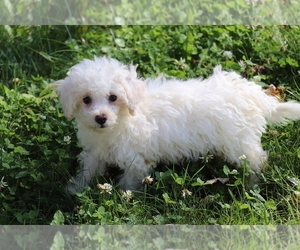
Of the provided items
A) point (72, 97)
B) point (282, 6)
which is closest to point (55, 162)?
point (72, 97)

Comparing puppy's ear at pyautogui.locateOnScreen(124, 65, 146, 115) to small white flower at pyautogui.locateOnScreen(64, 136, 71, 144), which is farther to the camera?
small white flower at pyautogui.locateOnScreen(64, 136, 71, 144)

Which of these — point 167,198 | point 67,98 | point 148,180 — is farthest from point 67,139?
point 167,198

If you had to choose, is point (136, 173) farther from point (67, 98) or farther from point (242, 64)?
point (242, 64)

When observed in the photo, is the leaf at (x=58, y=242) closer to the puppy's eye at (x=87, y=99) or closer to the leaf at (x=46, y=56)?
the puppy's eye at (x=87, y=99)

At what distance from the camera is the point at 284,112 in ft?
12.8

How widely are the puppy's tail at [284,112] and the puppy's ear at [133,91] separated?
97cm

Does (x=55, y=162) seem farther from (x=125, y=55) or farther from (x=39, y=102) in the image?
(x=125, y=55)

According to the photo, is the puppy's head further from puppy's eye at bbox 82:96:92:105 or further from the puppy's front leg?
the puppy's front leg

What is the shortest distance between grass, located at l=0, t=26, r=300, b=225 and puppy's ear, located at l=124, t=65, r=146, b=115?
0.52m

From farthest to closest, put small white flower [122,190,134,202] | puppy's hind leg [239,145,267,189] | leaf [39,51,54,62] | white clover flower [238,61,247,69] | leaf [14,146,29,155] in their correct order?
leaf [39,51,54,62]
white clover flower [238,61,247,69]
leaf [14,146,29,155]
puppy's hind leg [239,145,267,189]
small white flower [122,190,134,202]

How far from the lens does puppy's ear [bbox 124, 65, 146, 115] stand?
358 centimetres

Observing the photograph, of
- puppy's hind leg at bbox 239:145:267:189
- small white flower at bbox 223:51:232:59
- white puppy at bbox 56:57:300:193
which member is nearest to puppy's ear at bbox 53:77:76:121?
white puppy at bbox 56:57:300:193

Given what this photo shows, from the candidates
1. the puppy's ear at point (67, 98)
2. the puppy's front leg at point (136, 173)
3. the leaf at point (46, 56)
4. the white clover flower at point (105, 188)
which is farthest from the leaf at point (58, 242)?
the leaf at point (46, 56)

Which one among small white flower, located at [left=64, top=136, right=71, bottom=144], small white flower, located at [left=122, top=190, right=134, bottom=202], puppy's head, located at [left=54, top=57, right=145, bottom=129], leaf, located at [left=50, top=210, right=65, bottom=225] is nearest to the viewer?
leaf, located at [left=50, top=210, right=65, bottom=225]
